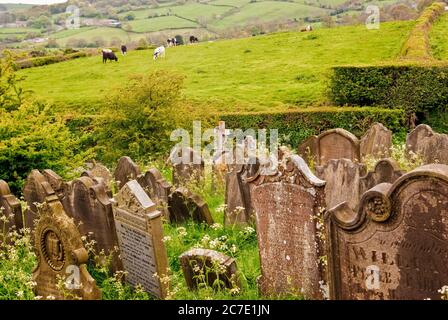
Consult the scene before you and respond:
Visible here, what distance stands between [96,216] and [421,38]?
2501 centimetres

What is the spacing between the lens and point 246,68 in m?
36.8

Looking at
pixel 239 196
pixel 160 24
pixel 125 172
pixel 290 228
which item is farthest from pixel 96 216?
pixel 160 24

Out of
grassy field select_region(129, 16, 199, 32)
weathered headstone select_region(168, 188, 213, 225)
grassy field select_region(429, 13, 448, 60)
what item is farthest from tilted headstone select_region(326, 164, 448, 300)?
grassy field select_region(129, 16, 199, 32)

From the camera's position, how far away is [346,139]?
13.0 m

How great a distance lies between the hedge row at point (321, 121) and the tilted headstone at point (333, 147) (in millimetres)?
7628

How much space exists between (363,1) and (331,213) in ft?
272

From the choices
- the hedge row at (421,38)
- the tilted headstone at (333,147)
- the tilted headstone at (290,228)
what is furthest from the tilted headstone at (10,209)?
the hedge row at (421,38)

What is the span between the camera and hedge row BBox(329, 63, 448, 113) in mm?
21609

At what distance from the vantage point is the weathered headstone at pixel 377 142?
14016 mm

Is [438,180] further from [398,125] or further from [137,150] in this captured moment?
[398,125]

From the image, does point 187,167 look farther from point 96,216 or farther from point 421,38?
→ point 421,38

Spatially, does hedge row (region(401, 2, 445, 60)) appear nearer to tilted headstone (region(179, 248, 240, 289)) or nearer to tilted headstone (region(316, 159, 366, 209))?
tilted headstone (region(316, 159, 366, 209))

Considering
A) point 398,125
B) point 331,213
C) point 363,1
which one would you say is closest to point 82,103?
point 398,125
